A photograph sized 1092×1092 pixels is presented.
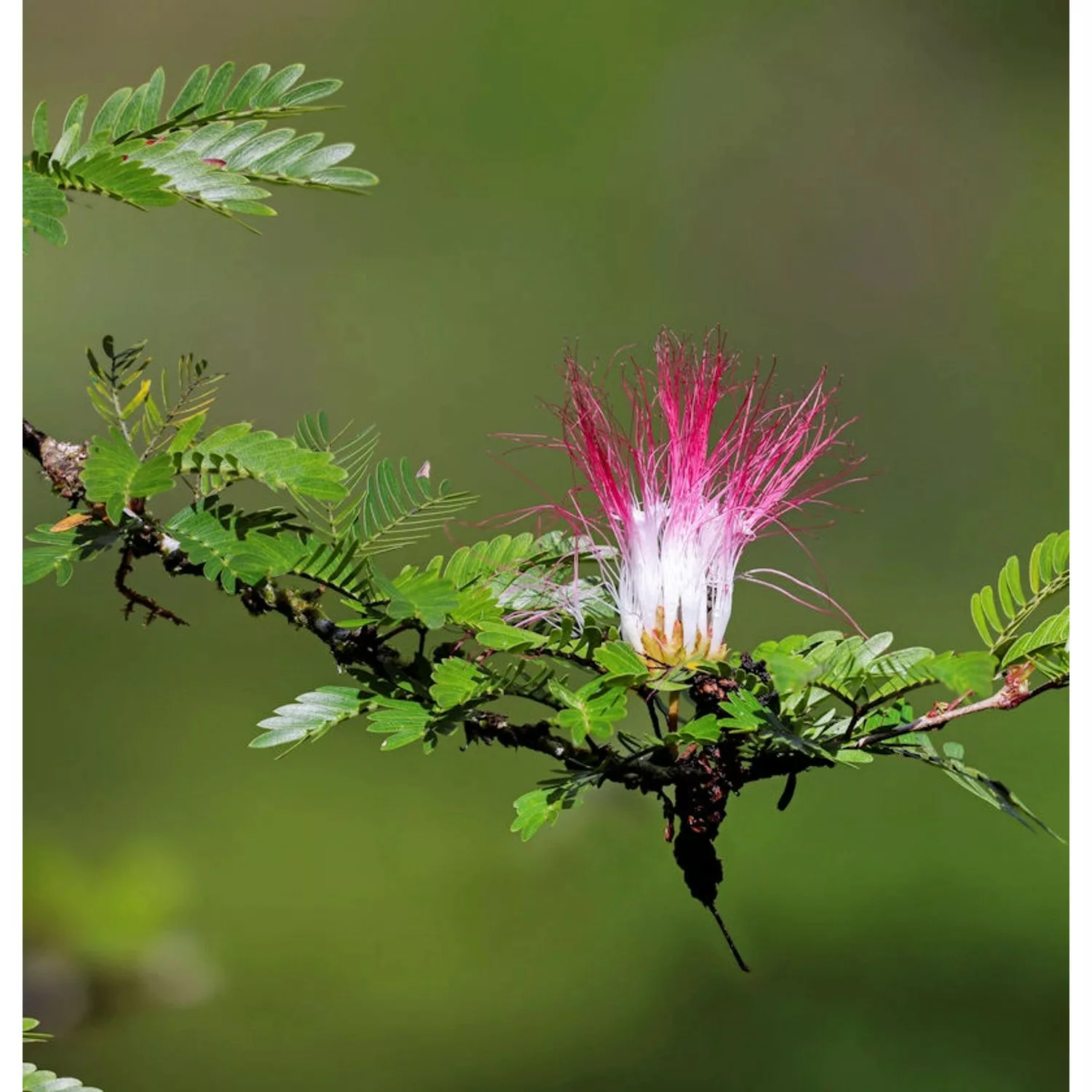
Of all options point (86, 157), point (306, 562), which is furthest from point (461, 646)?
point (86, 157)

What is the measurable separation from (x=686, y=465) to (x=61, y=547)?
16cm

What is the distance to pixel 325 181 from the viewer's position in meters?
0.30

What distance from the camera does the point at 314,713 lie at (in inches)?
11.5

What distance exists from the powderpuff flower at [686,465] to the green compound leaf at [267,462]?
0.07 meters

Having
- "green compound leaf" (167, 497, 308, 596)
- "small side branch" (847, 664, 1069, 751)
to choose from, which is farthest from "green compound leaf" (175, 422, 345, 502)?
"small side branch" (847, 664, 1069, 751)

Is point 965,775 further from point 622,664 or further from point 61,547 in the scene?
point 61,547

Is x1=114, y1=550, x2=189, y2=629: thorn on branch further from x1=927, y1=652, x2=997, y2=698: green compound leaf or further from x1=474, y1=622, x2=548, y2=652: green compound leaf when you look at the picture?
x1=927, y1=652, x2=997, y2=698: green compound leaf

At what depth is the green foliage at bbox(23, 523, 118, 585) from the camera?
0.95 ft

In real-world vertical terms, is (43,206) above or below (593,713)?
above

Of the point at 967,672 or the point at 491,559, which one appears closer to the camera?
the point at 967,672

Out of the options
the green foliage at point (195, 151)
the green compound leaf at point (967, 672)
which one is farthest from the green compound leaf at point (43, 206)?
the green compound leaf at point (967, 672)

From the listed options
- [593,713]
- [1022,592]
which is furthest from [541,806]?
[1022,592]

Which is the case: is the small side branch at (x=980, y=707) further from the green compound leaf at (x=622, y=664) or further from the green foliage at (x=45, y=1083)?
the green foliage at (x=45, y=1083)

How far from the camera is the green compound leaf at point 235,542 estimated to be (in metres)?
0.28
